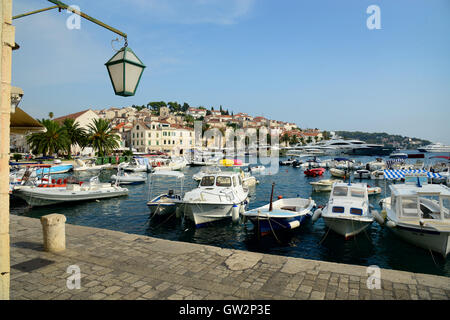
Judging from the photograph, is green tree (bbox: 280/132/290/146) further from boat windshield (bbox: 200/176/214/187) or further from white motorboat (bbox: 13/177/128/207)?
boat windshield (bbox: 200/176/214/187)

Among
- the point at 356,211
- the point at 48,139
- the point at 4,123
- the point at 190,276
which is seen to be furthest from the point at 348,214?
the point at 48,139

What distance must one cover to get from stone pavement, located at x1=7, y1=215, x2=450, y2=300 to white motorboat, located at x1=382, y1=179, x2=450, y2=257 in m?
5.90

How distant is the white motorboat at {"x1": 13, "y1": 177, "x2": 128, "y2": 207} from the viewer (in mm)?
22641

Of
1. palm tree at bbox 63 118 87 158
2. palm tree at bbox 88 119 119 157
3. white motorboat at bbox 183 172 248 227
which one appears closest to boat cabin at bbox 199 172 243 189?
white motorboat at bbox 183 172 248 227

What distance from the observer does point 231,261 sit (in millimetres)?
7699

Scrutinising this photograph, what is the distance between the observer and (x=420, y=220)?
12.0 meters

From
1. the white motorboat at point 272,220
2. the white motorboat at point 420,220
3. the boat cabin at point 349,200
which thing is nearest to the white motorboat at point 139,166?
the white motorboat at point 272,220

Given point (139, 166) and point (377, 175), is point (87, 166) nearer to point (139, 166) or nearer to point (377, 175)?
point (139, 166)

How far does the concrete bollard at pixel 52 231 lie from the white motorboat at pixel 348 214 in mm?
11661

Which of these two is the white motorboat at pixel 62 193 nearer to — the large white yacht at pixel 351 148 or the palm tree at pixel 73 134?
the palm tree at pixel 73 134

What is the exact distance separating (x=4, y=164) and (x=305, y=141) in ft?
612

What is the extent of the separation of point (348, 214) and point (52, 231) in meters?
12.7

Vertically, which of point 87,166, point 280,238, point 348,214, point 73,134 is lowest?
point 280,238
